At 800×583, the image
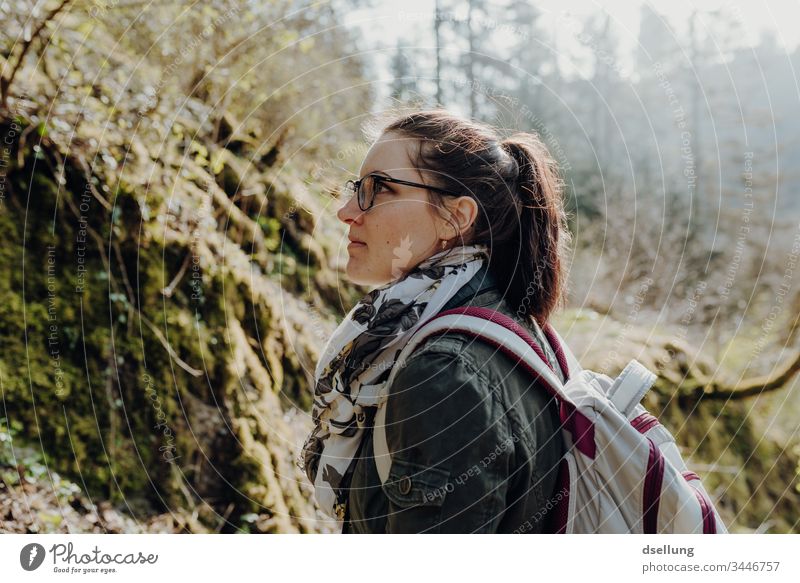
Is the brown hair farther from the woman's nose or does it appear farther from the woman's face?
the woman's nose

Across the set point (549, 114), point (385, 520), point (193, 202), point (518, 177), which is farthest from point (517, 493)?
point (549, 114)

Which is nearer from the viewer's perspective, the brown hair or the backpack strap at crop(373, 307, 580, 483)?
the backpack strap at crop(373, 307, 580, 483)

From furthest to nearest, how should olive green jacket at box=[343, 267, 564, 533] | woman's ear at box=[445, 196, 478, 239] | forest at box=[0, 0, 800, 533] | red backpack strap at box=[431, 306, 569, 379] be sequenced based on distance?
forest at box=[0, 0, 800, 533]
woman's ear at box=[445, 196, 478, 239]
red backpack strap at box=[431, 306, 569, 379]
olive green jacket at box=[343, 267, 564, 533]

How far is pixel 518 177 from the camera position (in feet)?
4.77

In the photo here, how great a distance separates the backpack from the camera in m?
1.21

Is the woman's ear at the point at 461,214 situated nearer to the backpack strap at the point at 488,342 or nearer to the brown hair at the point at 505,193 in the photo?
the brown hair at the point at 505,193

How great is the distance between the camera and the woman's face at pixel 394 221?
1.39m

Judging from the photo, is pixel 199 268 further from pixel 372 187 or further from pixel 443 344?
pixel 443 344

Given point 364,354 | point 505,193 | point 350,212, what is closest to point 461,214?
point 505,193

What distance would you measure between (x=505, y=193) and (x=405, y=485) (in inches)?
26.0

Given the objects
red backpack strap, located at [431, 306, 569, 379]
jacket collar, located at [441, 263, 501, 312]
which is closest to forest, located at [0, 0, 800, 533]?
jacket collar, located at [441, 263, 501, 312]

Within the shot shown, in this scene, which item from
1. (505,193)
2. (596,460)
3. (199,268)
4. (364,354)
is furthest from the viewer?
(199,268)

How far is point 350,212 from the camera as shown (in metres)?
1.44

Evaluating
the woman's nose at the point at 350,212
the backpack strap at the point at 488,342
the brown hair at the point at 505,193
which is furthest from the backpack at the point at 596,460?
the woman's nose at the point at 350,212
